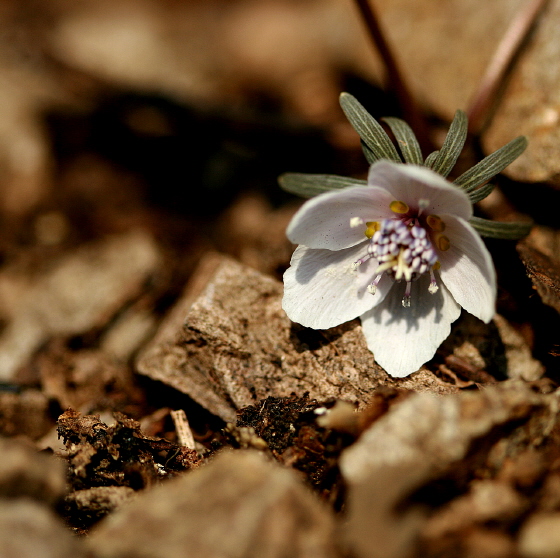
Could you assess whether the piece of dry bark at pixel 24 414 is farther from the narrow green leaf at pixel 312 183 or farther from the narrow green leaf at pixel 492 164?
the narrow green leaf at pixel 492 164

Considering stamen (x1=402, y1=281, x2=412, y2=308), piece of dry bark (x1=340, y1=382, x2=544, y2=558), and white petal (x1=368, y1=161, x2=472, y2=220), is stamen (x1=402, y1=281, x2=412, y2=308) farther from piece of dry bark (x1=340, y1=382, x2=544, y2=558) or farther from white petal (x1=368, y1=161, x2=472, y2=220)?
piece of dry bark (x1=340, y1=382, x2=544, y2=558)

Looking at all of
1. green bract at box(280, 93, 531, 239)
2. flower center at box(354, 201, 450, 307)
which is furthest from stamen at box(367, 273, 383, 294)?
green bract at box(280, 93, 531, 239)

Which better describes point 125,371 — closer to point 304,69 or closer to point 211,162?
point 211,162

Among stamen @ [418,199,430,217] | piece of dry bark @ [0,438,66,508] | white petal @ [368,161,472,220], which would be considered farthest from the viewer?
stamen @ [418,199,430,217]

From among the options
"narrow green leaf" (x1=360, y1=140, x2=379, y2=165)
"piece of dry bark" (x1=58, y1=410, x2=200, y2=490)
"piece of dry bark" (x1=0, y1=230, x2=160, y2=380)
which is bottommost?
"piece of dry bark" (x1=0, y1=230, x2=160, y2=380)

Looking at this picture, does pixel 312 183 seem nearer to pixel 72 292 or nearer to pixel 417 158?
pixel 417 158

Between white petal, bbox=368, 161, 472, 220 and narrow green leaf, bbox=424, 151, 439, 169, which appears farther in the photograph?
narrow green leaf, bbox=424, 151, 439, 169

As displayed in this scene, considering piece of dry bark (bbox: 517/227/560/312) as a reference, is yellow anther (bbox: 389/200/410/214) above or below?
above
